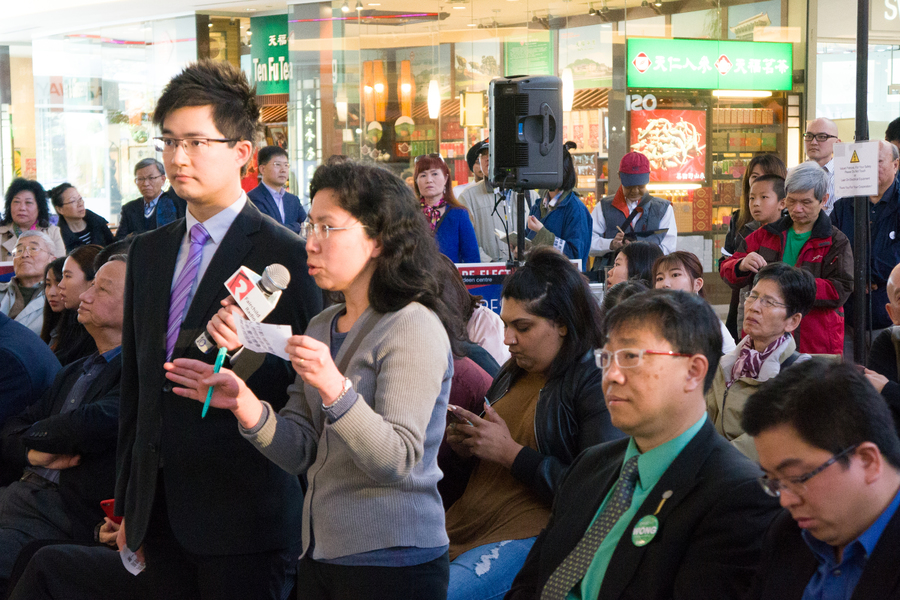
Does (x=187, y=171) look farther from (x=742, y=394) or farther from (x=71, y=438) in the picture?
(x=742, y=394)

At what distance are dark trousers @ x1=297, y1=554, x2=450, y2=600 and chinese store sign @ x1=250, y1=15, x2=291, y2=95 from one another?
11947 mm

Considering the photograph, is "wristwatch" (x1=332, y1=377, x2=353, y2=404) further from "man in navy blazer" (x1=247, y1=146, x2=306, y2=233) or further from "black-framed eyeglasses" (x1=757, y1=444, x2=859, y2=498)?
"man in navy blazer" (x1=247, y1=146, x2=306, y2=233)

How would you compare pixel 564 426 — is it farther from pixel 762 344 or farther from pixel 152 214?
pixel 152 214

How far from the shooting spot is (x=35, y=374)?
12.1 ft

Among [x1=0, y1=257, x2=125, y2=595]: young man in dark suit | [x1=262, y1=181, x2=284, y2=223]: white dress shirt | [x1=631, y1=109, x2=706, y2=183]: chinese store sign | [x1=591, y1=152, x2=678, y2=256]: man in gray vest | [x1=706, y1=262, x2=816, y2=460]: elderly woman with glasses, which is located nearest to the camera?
[x1=0, y1=257, x2=125, y2=595]: young man in dark suit

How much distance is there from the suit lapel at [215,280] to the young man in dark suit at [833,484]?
1.25 m

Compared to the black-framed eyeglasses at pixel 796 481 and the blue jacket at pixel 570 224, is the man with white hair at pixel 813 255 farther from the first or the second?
the black-framed eyeglasses at pixel 796 481

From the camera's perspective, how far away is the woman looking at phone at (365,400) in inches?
69.6

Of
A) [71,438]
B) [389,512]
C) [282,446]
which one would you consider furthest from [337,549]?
[71,438]

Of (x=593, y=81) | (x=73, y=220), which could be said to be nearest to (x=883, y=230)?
(x=593, y=81)

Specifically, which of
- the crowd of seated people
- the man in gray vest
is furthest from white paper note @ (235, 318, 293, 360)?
the man in gray vest

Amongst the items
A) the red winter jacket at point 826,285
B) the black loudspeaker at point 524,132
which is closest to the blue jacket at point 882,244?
the red winter jacket at point 826,285

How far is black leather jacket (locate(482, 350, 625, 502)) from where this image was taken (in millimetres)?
2535

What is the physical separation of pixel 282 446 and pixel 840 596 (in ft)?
3.61
